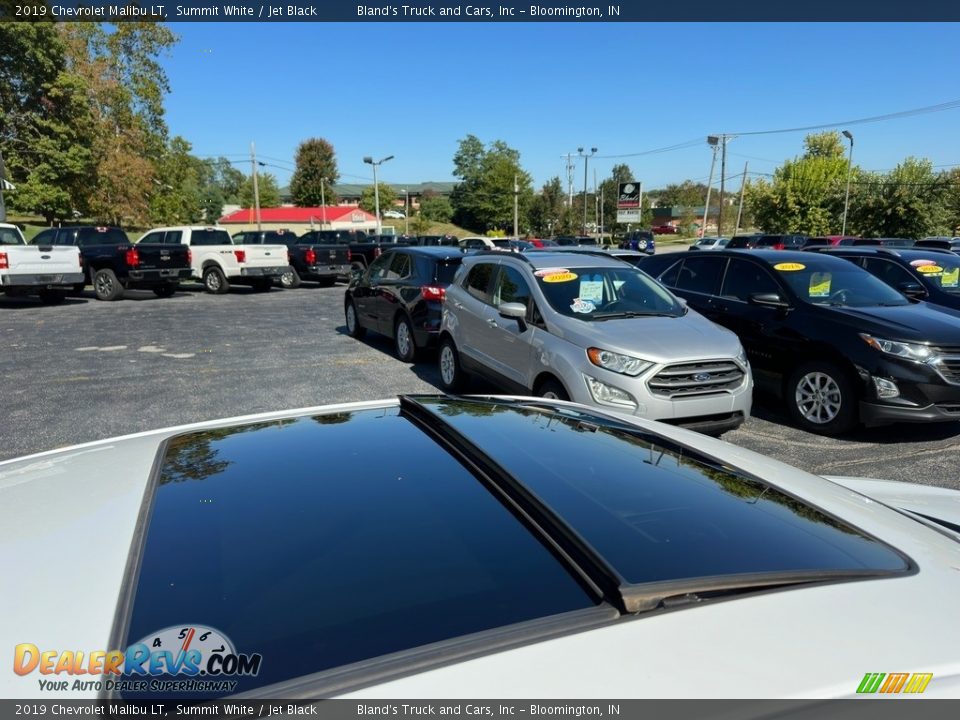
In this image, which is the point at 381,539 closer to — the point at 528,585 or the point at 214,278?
the point at 528,585

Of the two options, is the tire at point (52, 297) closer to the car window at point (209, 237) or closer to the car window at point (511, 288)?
the car window at point (209, 237)

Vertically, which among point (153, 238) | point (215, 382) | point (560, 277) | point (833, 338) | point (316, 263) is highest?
point (153, 238)

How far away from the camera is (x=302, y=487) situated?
1.75 metres

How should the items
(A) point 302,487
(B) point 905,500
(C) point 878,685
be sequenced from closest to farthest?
(C) point 878,685, (A) point 302,487, (B) point 905,500

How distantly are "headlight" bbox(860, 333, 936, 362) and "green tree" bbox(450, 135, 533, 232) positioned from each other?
94.9 metres

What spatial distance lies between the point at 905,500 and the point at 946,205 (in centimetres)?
5626

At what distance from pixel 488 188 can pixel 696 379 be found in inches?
4063

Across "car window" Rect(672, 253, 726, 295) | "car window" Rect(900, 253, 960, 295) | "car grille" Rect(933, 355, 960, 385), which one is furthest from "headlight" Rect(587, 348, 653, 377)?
"car window" Rect(900, 253, 960, 295)

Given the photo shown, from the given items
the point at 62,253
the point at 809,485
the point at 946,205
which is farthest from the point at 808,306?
the point at 946,205

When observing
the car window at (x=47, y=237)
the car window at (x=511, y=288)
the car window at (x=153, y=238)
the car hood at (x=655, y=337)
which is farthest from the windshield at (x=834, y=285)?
the car window at (x=47, y=237)

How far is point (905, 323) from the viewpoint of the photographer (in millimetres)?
6391

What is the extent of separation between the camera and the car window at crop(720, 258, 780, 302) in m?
7.59

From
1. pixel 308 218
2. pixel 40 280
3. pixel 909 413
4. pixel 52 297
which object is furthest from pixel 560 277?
pixel 308 218

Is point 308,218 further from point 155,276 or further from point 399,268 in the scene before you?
point 399,268
